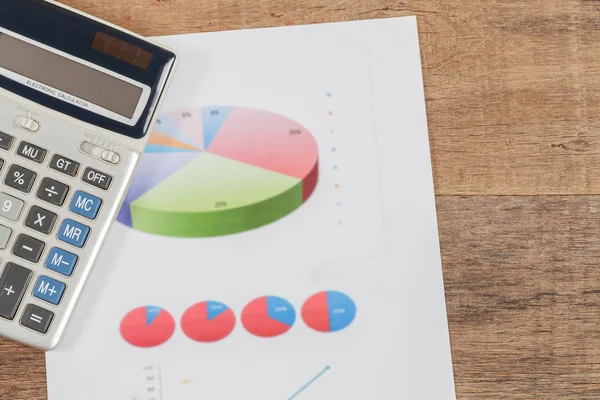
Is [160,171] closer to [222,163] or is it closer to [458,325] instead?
[222,163]

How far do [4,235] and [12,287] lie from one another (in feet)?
0.08

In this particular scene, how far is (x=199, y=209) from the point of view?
32 centimetres

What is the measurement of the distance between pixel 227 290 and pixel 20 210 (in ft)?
0.35

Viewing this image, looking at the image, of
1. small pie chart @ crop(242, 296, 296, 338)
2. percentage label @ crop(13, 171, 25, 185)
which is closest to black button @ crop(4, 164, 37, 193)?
percentage label @ crop(13, 171, 25, 185)

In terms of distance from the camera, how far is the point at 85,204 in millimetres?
301

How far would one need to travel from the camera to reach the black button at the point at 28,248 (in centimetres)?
30

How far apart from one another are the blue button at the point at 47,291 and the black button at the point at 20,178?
4 cm

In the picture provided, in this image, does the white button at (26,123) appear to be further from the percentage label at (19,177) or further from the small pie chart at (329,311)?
the small pie chart at (329,311)

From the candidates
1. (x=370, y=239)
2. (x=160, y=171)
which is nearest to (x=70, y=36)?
(x=160, y=171)

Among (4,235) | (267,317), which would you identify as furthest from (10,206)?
(267,317)

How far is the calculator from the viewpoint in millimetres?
294

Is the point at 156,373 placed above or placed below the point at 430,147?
below

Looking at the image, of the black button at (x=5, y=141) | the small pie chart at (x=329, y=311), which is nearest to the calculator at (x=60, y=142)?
the black button at (x=5, y=141)

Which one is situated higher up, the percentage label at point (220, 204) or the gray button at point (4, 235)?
the percentage label at point (220, 204)
